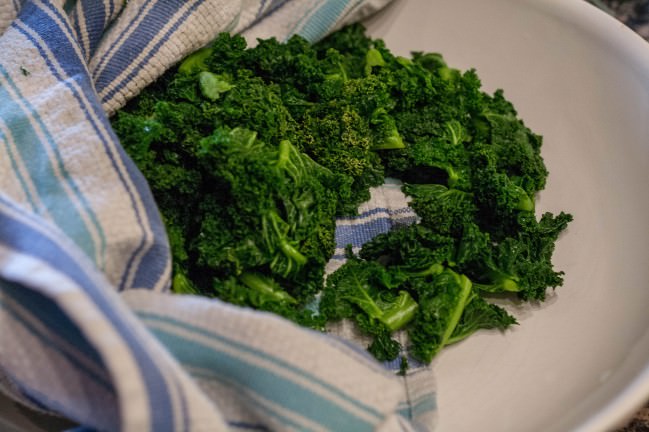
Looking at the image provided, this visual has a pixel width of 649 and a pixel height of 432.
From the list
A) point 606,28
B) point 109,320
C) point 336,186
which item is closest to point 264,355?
point 109,320

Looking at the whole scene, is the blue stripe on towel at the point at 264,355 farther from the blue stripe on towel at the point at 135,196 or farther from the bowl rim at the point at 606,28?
the bowl rim at the point at 606,28

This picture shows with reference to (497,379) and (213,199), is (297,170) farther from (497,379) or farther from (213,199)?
(497,379)

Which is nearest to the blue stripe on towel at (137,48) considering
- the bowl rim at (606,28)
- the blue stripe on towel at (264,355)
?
the blue stripe on towel at (264,355)

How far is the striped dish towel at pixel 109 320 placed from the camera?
0.85 metres

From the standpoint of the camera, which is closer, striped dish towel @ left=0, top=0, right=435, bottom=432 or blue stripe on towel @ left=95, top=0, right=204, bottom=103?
striped dish towel @ left=0, top=0, right=435, bottom=432

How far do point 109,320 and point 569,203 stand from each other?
1078 mm

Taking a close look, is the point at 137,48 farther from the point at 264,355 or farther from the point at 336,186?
the point at 264,355

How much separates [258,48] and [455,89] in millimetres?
486

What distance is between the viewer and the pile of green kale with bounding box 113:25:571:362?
44.6 inches

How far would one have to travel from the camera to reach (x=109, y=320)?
2.79 ft

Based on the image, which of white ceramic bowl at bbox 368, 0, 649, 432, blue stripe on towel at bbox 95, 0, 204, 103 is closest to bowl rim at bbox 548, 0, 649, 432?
white ceramic bowl at bbox 368, 0, 649, 432

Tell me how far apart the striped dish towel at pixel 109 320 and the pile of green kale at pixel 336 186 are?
9 centimetres

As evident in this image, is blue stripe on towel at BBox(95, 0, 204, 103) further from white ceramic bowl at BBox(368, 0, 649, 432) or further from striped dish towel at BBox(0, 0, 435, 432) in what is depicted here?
white ceramic bowl at BBox(368, 0, 649, 432)

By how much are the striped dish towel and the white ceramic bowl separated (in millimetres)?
155
